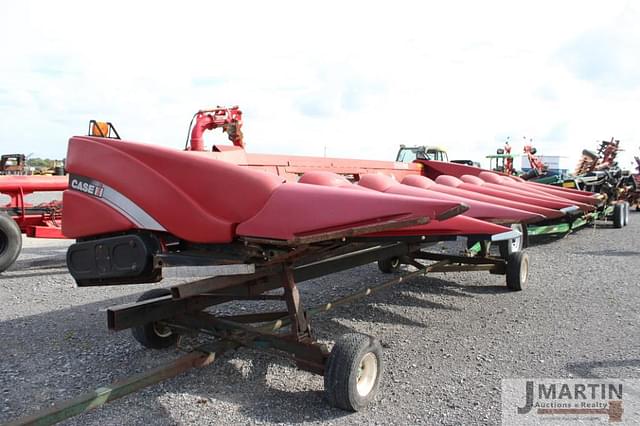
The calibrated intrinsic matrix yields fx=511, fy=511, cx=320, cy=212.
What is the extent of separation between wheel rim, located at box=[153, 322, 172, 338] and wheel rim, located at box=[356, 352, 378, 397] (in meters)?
1.53

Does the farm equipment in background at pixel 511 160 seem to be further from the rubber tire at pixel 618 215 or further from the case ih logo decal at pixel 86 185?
the case ih logo decal at pixel 86 185

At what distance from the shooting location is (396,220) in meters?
2.44

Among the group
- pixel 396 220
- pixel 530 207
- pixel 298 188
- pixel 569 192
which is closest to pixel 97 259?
pixel 298 188

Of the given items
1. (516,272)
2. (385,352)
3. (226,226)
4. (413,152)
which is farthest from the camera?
(413,152)

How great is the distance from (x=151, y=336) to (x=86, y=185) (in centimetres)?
129

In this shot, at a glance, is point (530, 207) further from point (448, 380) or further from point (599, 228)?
point (599, 228)

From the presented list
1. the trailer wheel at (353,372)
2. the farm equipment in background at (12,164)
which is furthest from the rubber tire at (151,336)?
the farm equipment in background at (12,164)

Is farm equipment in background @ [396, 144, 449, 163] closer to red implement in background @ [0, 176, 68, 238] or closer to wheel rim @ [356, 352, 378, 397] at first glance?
red implement in background @ [0, 176, 68, 238]

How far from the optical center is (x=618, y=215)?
468 inches

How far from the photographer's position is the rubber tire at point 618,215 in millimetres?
11828

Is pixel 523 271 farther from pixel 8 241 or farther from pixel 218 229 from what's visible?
pixel 8 241

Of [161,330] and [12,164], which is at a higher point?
[12,164]

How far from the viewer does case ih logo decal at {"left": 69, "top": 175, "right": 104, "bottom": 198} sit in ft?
9.37

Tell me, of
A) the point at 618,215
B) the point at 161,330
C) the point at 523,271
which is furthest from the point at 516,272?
the point at 618,215
